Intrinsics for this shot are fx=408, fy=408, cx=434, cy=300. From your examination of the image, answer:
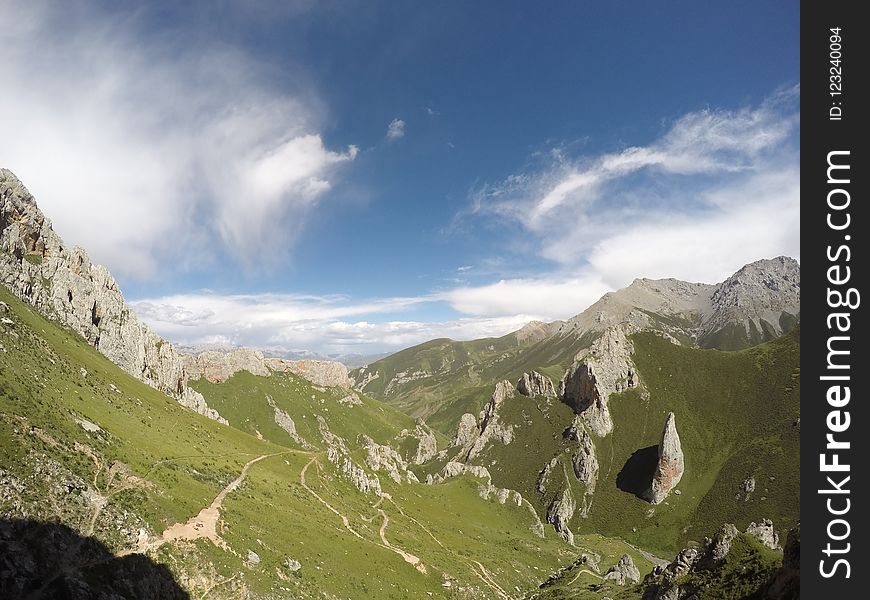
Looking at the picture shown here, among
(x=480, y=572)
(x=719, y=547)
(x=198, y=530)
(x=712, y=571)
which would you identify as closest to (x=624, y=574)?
(x=480, y=572)

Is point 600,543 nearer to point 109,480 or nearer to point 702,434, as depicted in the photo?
point 702,434

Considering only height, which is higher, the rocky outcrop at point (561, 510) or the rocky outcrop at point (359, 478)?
the rocky outcrop at point (359, 478)

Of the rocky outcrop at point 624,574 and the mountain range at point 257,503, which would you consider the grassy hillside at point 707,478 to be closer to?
the mountain range at point 257,503

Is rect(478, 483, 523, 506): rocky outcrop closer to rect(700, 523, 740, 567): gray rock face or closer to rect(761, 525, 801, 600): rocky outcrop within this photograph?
rect(700, 523, 740, 567): gray rock face

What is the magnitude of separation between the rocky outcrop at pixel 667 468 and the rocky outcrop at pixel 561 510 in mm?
32532

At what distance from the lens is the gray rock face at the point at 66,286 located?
99625 millimetres

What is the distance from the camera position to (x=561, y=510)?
175 meters

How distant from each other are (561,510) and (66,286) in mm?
192260

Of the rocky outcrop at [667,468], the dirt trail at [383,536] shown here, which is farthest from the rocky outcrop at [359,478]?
the rocky outcrop at [667,468]

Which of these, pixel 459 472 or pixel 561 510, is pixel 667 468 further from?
pixel 459 472

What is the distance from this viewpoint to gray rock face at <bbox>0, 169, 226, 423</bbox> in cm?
Result: 9962

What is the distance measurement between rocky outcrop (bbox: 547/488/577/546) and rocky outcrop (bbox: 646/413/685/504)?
32532 mm
